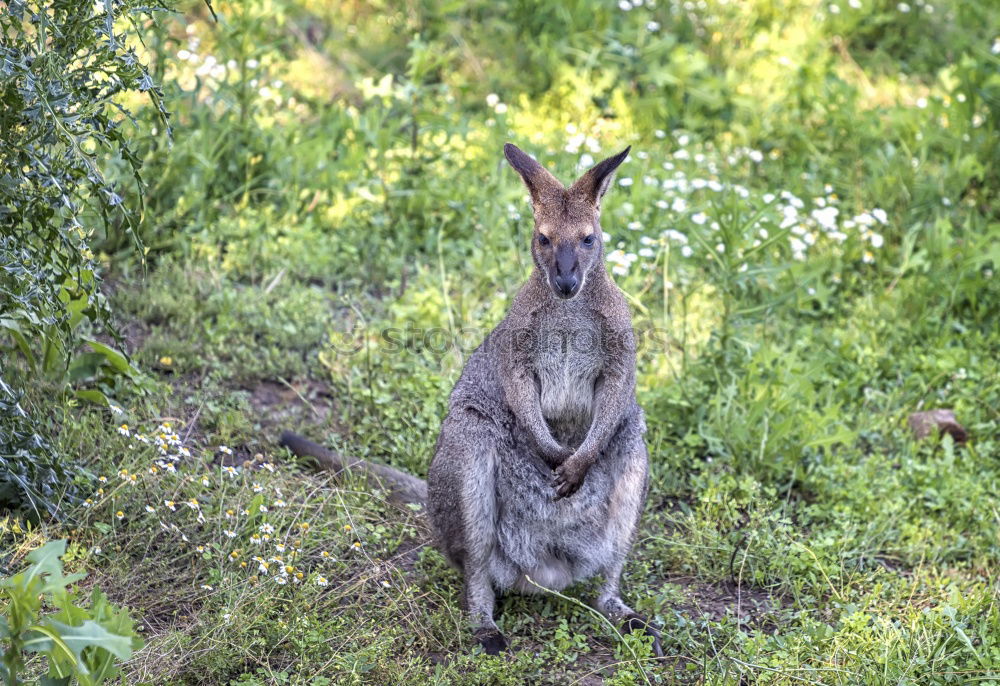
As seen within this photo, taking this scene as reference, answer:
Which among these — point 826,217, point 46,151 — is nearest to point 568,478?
point 46,151

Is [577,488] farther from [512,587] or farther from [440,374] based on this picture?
[440,374]

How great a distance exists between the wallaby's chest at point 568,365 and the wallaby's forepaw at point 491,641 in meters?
0.87

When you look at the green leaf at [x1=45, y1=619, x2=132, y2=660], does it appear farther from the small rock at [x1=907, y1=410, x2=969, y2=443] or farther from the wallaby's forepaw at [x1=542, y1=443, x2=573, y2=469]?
the small rock at [x1=907, y1=410, x2=969, y2=443]

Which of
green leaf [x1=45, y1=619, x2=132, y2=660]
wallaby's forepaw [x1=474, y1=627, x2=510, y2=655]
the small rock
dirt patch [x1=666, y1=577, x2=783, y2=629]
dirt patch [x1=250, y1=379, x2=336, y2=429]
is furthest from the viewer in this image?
the small rock

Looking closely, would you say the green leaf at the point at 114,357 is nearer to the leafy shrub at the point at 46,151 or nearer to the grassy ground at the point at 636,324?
the grassy ground at the point at 636,324

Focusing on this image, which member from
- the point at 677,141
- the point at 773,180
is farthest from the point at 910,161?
the point at 677,141

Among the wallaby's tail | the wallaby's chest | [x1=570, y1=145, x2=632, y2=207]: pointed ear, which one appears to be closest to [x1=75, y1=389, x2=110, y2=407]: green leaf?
the wallaby's tail

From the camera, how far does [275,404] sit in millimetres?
5684

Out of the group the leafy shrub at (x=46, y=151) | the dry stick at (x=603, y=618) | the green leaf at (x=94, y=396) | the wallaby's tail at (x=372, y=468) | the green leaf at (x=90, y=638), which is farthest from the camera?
the wallaby's tail at (x=372, y=468)

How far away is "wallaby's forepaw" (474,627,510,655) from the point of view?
13.9 ft

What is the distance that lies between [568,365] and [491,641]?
108 cm

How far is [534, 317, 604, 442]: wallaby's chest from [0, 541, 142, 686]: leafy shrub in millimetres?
1879

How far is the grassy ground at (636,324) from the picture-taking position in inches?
167

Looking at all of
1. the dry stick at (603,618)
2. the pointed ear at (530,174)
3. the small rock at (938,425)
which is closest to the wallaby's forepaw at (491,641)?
the dry stick at (603,618)
